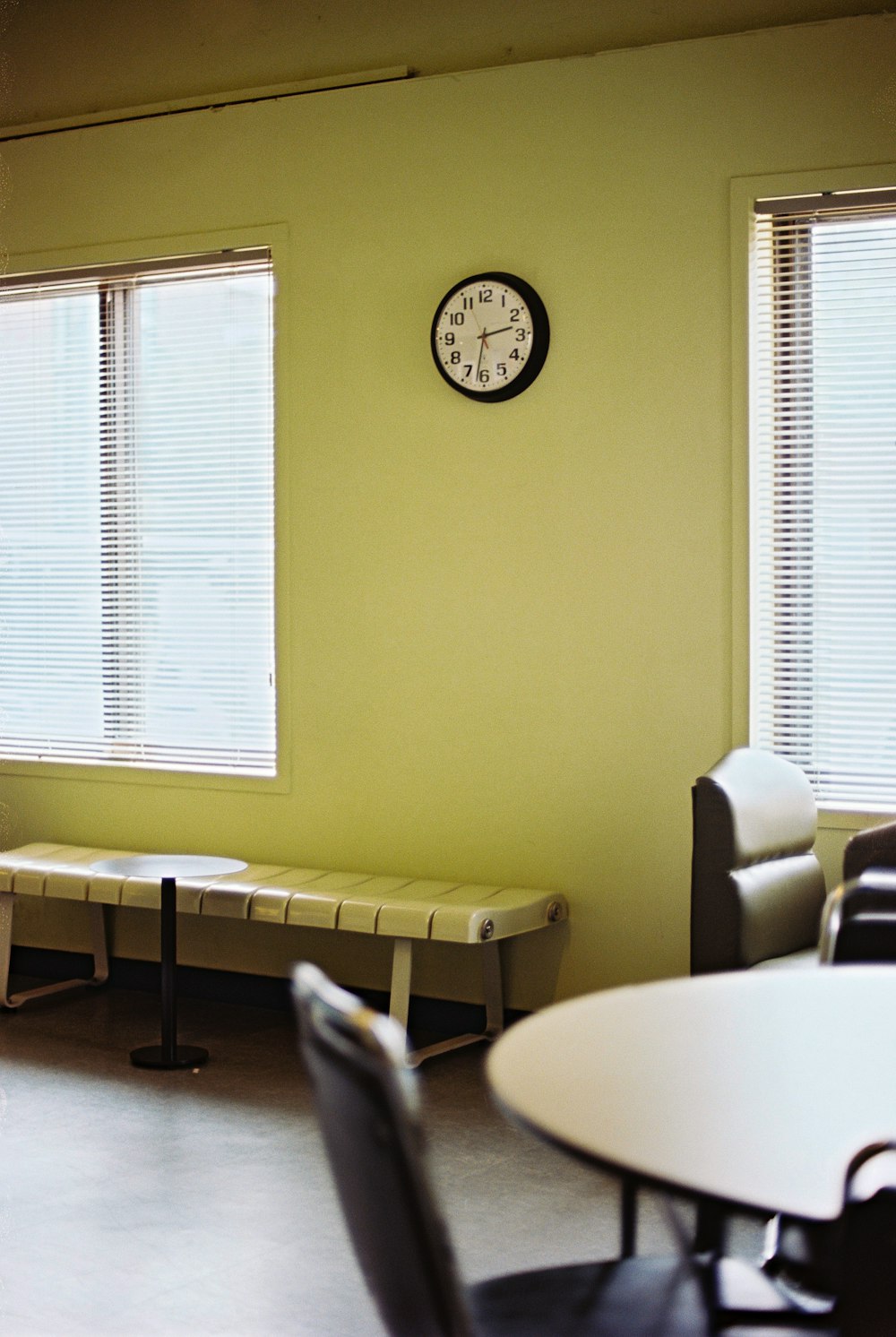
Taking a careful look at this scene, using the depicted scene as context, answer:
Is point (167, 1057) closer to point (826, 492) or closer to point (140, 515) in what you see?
point (140, 515)

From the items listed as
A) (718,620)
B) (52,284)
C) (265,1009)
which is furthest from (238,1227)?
(52,284)

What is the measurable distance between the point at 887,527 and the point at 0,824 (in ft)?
11.6

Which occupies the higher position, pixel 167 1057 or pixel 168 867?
pixel 168 867

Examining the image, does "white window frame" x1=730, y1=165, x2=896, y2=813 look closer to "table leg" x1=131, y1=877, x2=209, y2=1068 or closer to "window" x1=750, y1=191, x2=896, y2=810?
"window" x1=750, y1=191, x2=896, y2=810

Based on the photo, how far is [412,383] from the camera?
4582 mm

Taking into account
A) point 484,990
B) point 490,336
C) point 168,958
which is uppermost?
point 490,336

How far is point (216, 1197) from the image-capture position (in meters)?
3.25

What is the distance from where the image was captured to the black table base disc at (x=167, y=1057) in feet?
13.8

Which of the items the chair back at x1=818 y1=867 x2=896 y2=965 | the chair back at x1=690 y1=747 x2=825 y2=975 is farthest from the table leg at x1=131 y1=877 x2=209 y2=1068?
the chair back at x1=818 y1=867 x2=896 y2=965

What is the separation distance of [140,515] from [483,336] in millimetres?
1547

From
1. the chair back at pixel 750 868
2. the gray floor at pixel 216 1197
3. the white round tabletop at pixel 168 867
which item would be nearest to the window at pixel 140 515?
the white round tabletop at pixel 168 867

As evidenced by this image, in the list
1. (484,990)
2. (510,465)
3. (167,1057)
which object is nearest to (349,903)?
(484,990)

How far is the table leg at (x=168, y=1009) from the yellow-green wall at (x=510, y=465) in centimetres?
67

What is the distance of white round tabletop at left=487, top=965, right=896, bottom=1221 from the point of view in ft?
4.44
